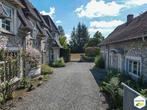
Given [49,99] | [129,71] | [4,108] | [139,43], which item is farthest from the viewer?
[129,71]

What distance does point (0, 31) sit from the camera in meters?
11.7

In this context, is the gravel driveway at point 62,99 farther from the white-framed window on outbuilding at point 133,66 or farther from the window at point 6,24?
the window at point 6,24

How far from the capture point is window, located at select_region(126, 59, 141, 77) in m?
13.5

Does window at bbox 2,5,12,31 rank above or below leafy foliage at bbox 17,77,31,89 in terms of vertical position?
above

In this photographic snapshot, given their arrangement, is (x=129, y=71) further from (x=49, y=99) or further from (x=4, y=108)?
(x=4, y=108)


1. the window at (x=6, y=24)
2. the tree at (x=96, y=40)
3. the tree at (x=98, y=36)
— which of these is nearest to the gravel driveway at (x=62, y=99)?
the window at (x=6, y=24)

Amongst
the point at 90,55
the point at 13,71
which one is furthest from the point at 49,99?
the point at 90,55

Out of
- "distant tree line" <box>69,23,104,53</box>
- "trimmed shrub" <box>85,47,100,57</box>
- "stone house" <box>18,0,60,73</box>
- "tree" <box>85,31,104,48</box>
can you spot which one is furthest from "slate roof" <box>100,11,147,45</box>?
→ "distant tree line" <box>69,23,104,53</box>

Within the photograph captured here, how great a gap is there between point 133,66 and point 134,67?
17 centimetres

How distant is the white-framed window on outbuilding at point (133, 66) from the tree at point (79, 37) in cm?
6546

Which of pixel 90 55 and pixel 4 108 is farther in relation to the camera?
pixel 90 55

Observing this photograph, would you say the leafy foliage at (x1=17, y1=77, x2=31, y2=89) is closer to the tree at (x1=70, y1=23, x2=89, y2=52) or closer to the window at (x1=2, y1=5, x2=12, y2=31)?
the window at (x1=2, y1=5, x2=12, y2=31)

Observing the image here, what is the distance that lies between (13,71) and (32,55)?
22.6 feet

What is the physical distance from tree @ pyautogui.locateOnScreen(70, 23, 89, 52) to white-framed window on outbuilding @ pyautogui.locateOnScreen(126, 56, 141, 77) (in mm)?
65456
